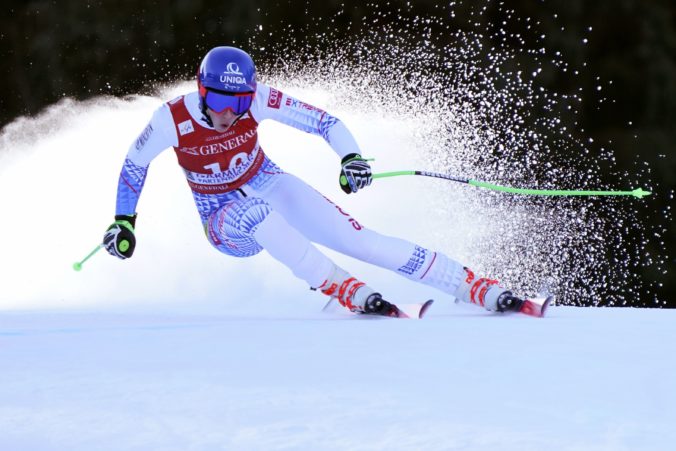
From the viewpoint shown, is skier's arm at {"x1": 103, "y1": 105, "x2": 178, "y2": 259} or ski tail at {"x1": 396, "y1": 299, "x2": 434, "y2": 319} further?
skier's arm at {"x1": 103, "y1": 105, "x2": 178, "y2": 259}

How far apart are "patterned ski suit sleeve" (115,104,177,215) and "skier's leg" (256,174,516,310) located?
1.84 feet

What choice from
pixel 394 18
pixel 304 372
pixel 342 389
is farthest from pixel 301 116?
pixel 394 18

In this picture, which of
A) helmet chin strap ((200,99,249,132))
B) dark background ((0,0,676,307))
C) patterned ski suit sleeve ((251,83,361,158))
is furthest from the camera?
dark background ((0,0,676,307))

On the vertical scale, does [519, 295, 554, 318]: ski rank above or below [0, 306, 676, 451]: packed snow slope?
above

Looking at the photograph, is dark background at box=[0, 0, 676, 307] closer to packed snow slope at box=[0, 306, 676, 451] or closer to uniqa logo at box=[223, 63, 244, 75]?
uniqa logo at box=[223, 63, 244, 75]

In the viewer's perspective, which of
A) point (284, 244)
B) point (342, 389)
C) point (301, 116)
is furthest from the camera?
point (301, 116)

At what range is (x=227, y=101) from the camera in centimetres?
294

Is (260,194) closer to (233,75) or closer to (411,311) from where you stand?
(233,75)

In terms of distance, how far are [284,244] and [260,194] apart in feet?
1.46

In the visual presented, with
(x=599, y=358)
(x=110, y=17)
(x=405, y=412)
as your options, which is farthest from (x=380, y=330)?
(x=110, y=17)

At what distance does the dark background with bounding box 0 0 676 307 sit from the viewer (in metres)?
8.46

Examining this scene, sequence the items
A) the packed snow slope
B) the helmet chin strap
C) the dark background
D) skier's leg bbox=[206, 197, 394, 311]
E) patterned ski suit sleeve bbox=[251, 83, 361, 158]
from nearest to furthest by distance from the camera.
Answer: the packed snow slope
skier's leg bbox=[206, 197, 394, 311]
the helmet chin strap
patterned ski suit sleeve bbox=[251, 83, 361, 158]
the dark background

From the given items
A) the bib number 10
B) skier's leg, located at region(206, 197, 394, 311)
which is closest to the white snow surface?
skier's leg, located at region(206, 197, 394, 311)

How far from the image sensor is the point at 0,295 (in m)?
4.40
